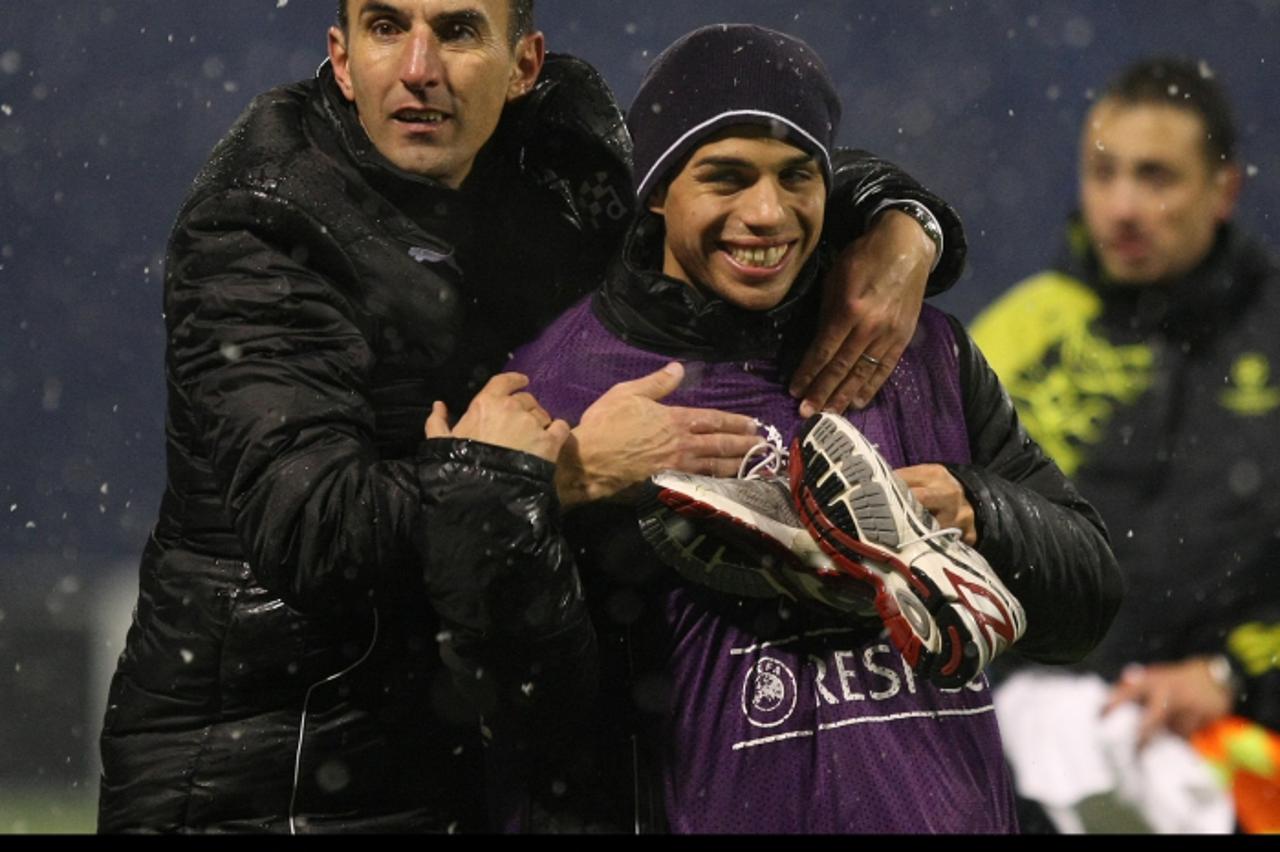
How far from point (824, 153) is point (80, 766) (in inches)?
136

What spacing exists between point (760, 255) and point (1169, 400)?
178 cm

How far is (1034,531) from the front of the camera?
2.31m

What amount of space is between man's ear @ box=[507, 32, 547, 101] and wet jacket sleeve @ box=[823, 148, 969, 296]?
1.38 ft

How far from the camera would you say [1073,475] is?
3.85m

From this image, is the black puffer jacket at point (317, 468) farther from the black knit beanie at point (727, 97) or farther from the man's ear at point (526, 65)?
the black knit beanie at point (727, 97)

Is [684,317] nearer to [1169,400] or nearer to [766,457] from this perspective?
[766,457]

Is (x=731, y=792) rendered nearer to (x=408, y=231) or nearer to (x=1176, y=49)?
(x=408, y=231)

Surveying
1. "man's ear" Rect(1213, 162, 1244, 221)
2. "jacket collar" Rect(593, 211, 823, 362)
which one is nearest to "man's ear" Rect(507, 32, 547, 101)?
"jacket collar" Rect(593, 211, 823, 362)

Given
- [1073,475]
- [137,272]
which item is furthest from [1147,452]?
[137,272]

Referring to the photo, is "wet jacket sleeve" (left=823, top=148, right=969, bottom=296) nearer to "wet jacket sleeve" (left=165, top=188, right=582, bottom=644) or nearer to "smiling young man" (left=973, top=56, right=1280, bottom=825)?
"wet jacket sleeve" (left=165, top=188, right=582, bottom=644)

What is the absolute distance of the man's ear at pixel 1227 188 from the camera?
13.1 feet

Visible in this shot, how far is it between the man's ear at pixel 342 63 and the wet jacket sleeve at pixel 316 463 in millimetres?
231

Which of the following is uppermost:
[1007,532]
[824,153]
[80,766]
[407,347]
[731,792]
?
[824,153]

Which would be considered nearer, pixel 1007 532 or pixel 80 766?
pixel 1007 532
